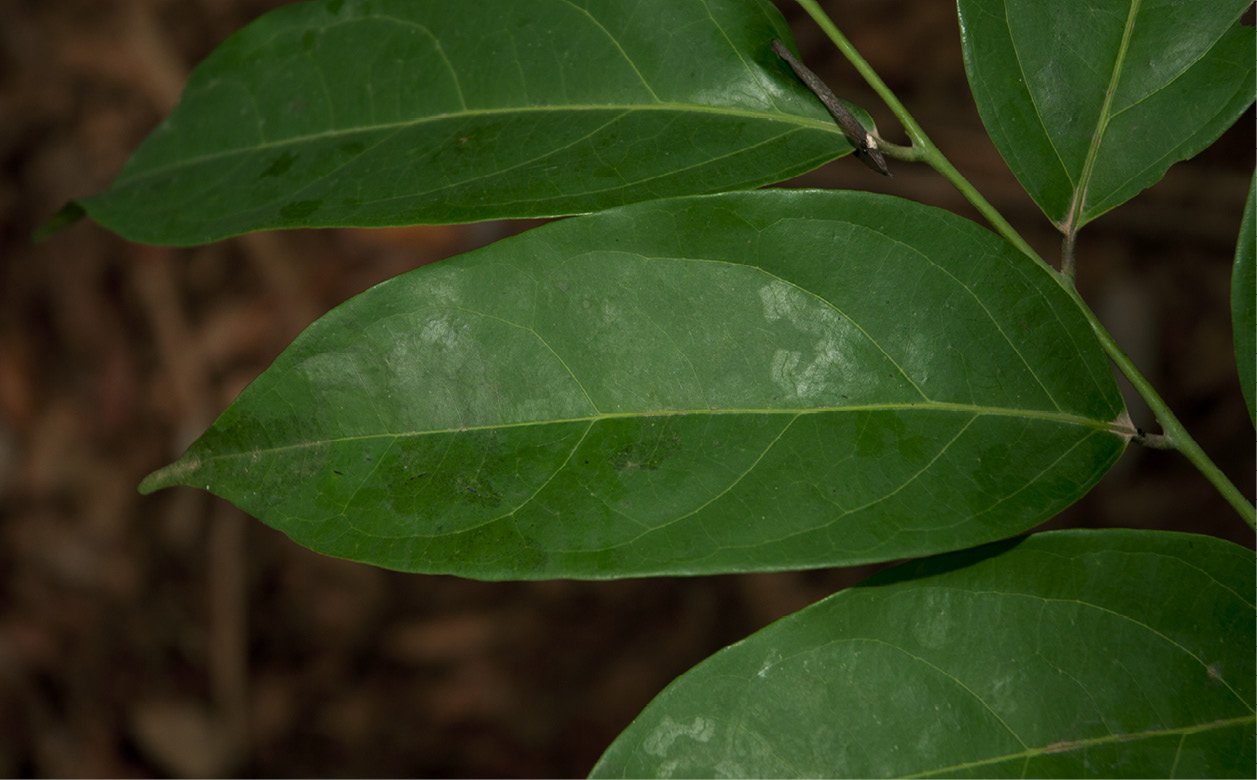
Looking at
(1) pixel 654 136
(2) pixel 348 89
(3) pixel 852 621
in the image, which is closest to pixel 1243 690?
(3) pixel 852 621

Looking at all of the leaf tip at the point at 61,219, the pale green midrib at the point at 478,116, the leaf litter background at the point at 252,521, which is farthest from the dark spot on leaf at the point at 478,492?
the leaf litter background at the point at 252,521

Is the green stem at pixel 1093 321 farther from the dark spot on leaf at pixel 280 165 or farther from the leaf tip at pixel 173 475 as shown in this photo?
the leaf tip at pixel 173 475

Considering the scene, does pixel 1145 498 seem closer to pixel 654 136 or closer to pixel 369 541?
pixel 654 136

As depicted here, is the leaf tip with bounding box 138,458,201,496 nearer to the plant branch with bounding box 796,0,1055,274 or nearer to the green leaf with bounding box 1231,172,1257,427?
the plant branch with bounding box 796,0,1055,274

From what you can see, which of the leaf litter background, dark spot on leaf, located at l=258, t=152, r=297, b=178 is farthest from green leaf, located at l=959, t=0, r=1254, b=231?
the leaf litter background

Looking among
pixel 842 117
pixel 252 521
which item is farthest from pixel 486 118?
pixel 252 521

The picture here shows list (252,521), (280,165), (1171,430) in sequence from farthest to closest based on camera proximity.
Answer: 1. (252,521)
2. (280,165)
3. (1171,430)

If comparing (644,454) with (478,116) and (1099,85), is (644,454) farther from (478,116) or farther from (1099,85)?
(1099,85)
